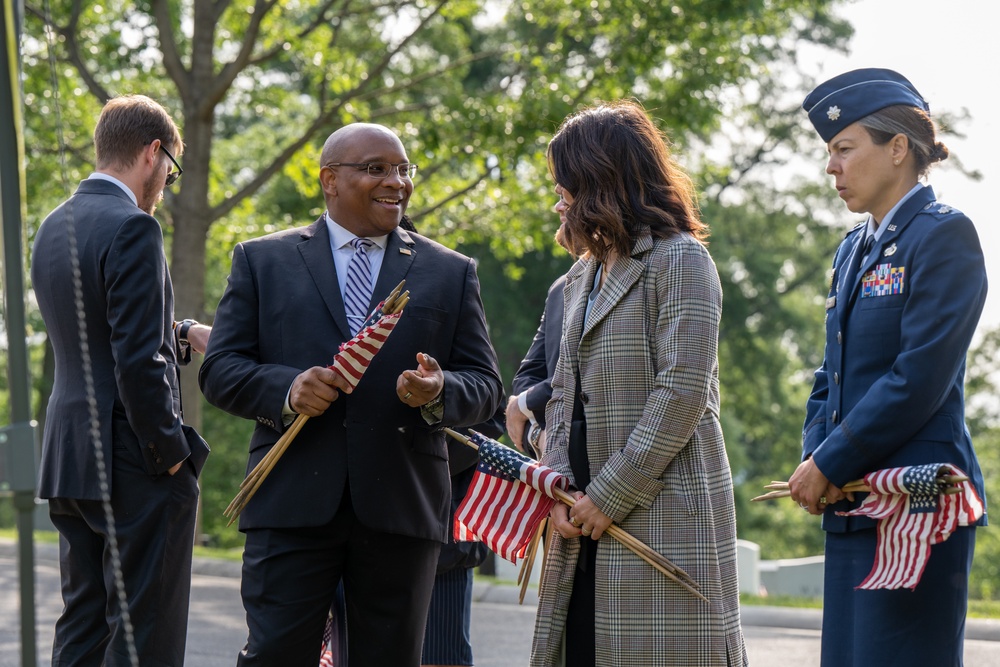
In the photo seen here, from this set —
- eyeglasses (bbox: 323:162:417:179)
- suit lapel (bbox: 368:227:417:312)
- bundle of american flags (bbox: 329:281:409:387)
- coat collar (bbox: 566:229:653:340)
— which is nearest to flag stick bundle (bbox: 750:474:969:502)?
coat collar (bbox: 566:229:653:340)

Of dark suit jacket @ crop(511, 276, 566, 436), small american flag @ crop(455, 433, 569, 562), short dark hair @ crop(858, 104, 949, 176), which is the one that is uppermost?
short dark hair @ crop(858, 104, 949, 176)

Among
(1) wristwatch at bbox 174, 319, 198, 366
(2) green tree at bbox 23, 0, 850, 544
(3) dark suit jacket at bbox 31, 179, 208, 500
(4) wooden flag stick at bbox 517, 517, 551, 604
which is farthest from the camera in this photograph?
(2) green tree at bbox 23, 0, 850, 544

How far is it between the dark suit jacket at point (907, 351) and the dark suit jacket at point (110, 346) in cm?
222

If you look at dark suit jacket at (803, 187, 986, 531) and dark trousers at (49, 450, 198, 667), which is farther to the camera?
dark trousers at (49, 450, 198, 667)

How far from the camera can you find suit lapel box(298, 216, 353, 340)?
4.09m

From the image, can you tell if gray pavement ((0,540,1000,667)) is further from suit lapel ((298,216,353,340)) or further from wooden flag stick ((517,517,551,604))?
wooden flag stick ((517,517,551,604))

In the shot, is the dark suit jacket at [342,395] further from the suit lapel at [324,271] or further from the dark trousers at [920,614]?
the dark trousers at [920,614]

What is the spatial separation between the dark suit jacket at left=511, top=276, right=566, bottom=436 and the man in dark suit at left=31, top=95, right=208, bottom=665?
4.21 ft

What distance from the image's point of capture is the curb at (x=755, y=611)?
8.16 metres

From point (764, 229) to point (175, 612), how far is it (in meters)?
26.2

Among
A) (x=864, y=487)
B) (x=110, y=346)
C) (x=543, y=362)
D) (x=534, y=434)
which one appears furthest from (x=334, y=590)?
(x=864, y=487)

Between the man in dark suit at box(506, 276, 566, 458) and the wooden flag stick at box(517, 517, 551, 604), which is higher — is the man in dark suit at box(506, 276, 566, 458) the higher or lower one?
the higher one

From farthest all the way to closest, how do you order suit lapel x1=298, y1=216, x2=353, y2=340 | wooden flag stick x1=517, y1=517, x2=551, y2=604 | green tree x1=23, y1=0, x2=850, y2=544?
green tree x1=23, y1=0, x2=850, y2=544
suit lapel x1=298, y1=216, x2=353, y2=340
wooden flag stick x1=517, y1=517, x2=551, y2=604

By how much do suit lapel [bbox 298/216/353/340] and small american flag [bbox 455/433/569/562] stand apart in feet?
1.94
